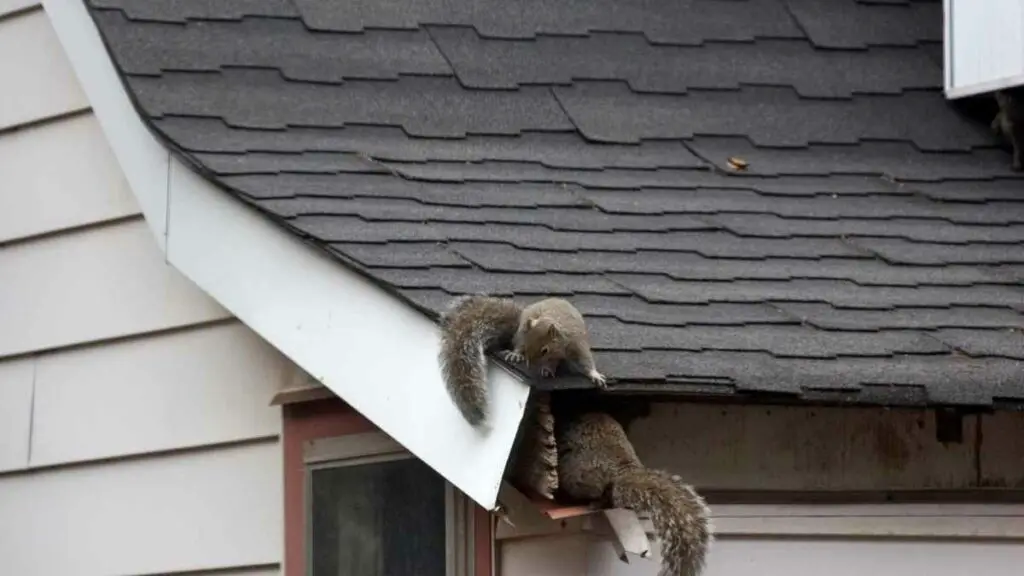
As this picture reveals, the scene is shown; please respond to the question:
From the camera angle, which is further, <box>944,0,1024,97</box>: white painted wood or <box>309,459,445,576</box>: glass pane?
<box>944,0,1024,97</box>: white painted wood

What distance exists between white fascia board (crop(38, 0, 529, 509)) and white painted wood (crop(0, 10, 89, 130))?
50 cm

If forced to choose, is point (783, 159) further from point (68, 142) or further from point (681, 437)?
point (68, 142)

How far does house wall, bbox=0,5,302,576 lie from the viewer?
5.00 m

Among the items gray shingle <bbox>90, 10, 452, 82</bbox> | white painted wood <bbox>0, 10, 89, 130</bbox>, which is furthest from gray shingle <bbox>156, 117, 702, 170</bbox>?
white painted wood <bbox>0, 10, 89, 130</bbox>

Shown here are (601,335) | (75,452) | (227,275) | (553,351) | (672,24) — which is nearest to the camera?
(553,351)

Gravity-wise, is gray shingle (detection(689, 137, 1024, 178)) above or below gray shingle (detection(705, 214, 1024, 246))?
above

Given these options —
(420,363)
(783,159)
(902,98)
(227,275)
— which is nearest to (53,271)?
(227,275)

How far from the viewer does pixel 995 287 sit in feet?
15.5

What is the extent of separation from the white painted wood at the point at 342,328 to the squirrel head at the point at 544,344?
0.06 meters

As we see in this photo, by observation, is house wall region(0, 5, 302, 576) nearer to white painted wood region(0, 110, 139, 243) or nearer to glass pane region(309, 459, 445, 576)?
white painted wood region(0, 110, 139, 243)

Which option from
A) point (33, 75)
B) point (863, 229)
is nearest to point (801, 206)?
point (863, 229)

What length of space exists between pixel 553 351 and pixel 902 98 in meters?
2.01

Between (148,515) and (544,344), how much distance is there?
160cm

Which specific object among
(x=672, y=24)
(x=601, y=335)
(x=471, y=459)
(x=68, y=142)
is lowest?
(x=471, y=459)
